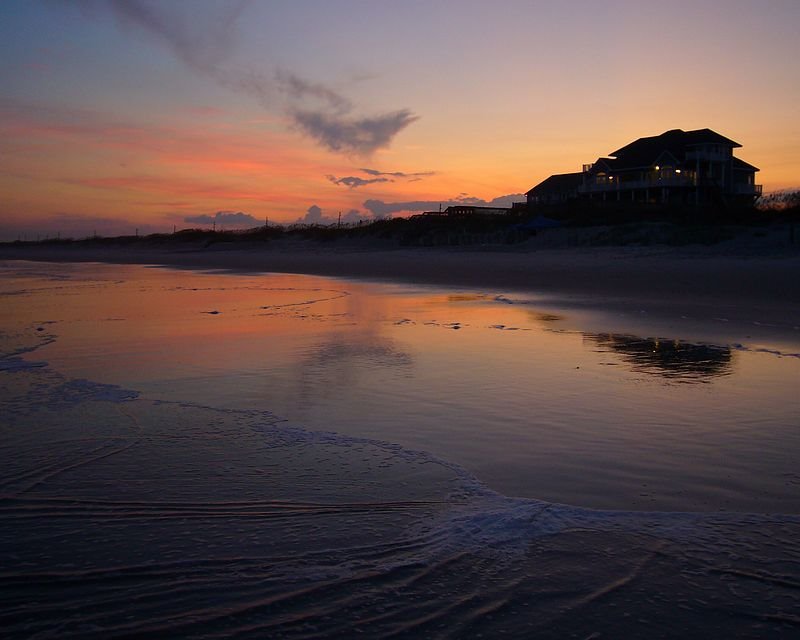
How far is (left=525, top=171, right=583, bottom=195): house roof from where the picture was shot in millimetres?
70438

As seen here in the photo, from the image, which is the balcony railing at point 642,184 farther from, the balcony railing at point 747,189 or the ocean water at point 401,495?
the ocean water at point 401,495

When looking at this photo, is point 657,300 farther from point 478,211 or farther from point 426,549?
point 478,211

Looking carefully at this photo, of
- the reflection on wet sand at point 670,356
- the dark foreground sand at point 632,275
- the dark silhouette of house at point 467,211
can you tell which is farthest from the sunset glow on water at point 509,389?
the dark silhouette of house at point 467,211

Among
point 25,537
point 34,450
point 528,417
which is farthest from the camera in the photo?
point 528,417

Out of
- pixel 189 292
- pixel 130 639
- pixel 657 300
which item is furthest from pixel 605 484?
pixel 189 292

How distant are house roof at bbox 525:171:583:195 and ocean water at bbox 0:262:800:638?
64612 millimetres

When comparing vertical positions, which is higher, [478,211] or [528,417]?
[478,211]

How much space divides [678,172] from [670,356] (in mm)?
52804

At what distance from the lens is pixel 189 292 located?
2045 cm

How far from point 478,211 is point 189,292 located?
39402 mm

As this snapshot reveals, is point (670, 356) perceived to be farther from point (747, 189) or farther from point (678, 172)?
point (747, 189)

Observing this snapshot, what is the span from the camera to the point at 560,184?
71.8 meters

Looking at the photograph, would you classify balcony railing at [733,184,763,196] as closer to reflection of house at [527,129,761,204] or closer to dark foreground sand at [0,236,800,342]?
reflection of house at [527,129,761,204]

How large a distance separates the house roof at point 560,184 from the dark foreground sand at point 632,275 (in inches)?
1424
